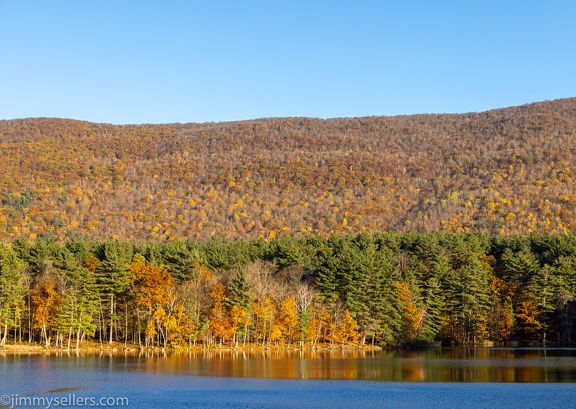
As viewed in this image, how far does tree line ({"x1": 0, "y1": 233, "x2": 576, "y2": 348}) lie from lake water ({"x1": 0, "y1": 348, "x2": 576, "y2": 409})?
9910 millimetres

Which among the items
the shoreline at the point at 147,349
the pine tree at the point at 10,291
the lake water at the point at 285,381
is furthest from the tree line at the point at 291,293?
the lake water at the point at 285,381

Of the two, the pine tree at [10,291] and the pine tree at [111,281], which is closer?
the pine tree at [10,291]

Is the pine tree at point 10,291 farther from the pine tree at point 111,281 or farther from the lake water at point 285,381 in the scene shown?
the pine tree at point 111,281

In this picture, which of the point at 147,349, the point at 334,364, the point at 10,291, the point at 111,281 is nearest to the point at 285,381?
the point at 334,364

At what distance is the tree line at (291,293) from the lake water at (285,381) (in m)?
9.91

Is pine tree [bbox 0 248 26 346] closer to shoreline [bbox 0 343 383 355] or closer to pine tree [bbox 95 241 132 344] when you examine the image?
shoreline [bbox 0 343 383 355]

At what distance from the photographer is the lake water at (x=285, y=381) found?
4325 centimetres

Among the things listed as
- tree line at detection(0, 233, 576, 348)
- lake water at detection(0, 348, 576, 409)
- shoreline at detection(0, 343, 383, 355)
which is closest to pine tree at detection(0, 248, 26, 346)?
tree line at detection(0, 233, 576, 348)

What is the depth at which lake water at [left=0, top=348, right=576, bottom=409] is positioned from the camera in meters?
43.2

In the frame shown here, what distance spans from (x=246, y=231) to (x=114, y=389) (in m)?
127

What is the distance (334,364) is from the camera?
66875mm

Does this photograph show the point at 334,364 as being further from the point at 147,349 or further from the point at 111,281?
the point at 111,281

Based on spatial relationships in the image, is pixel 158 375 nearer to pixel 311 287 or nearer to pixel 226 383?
pixel 226 383

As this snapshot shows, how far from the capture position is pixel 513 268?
104500mm
